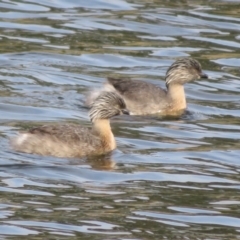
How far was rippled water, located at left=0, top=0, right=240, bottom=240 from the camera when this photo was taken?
10633 millimetres

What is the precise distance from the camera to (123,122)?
15328mm

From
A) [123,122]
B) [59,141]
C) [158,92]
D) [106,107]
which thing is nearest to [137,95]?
[158,92]

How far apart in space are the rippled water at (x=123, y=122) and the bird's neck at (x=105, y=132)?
0.15 m

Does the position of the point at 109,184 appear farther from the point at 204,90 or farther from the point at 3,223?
the point at 204,90

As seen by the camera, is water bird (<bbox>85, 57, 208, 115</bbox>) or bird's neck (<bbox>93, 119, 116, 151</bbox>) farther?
water bird (<bbox>85, 57, 208, 115</bbox>)

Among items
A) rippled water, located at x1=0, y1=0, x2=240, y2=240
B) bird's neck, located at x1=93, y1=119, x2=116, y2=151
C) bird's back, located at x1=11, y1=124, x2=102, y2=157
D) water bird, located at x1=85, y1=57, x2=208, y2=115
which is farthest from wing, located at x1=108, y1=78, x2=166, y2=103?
bird's back, located at x1=11, y1=124, x2=102, y2=157

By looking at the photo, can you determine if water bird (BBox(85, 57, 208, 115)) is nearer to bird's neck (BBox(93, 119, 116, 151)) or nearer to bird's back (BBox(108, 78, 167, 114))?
bird's back (BBox(108, 78, 167, 114))

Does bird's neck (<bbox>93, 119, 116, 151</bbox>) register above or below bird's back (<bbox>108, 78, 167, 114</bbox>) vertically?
below

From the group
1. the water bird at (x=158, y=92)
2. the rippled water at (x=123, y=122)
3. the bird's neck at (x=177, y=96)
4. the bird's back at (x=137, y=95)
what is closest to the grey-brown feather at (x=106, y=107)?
the rippled water at (x=123, y=122)

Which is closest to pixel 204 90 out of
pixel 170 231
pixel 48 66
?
pixel 48 66

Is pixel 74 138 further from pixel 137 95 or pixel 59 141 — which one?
pixel 137 95

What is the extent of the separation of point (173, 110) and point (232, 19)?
222 inches

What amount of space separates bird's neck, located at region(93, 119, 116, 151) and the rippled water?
0.48 feet

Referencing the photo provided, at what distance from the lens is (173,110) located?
16578 millimetres
